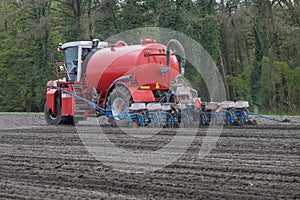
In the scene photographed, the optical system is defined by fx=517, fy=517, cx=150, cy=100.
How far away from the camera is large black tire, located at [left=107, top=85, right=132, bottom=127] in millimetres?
14500

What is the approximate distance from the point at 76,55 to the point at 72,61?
28 cm

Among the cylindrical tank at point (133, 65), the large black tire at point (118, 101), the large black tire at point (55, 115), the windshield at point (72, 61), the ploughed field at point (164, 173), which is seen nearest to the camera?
the ploughed field at point (164, 173)

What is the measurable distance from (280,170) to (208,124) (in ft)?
25.1

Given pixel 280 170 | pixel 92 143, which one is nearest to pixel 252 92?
pixel 92 143

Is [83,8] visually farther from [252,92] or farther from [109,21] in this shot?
[252,92]

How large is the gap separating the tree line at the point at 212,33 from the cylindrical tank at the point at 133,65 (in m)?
9.97

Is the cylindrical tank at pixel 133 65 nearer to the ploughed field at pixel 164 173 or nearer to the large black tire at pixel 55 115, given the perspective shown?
the large black tire at pixel 55 115

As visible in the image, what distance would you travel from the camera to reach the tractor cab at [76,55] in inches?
659

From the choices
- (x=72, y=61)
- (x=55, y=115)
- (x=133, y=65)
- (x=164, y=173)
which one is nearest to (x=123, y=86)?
(x=133, y=65)

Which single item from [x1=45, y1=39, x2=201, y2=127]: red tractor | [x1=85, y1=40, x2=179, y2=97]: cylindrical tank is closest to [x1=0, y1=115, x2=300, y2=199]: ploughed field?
[x1=45, y1=39, x2=201, y2=127]: red tractor

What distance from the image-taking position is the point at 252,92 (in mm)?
30406

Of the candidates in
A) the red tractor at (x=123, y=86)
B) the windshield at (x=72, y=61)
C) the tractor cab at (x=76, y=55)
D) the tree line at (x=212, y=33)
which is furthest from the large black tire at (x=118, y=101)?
the tree line at (x=212, y=33)

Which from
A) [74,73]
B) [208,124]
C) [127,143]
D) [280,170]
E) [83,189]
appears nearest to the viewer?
[83,189]

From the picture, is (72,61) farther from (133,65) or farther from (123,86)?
(133,65)
